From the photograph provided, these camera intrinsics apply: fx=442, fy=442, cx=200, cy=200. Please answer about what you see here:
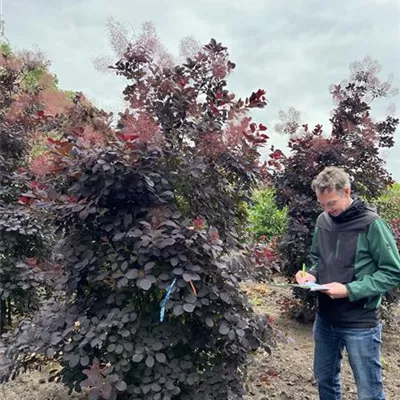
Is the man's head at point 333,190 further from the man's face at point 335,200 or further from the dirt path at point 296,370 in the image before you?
the dirt path at point 296,370

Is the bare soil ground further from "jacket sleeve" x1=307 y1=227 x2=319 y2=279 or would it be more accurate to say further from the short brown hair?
the short brown hair

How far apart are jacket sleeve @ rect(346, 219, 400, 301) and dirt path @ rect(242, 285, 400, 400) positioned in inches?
21.3

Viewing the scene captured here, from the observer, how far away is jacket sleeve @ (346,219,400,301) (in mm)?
2160

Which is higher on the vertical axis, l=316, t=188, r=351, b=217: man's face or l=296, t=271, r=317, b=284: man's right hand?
l=316, t=188, r=351, b=217: man's face

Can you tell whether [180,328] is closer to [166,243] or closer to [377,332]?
[166,243]

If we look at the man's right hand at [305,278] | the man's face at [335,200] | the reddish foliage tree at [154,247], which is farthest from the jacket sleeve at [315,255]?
the reddish foliage tree at [154,247]

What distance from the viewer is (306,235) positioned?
14.9ft

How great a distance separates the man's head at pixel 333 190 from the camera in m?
2.28

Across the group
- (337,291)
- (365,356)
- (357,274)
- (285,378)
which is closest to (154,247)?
(337,291)

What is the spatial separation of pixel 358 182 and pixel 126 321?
3327 mm

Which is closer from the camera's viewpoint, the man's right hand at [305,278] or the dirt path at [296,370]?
the man's right hand at [305,278]

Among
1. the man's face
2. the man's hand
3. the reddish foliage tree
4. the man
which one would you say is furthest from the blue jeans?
the man's face

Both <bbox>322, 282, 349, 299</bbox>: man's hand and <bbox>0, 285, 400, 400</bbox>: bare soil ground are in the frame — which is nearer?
<bbox>322, 282, 349, 299</bbox>: man's hand

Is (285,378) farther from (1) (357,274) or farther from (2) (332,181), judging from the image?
(2) (332,181)
